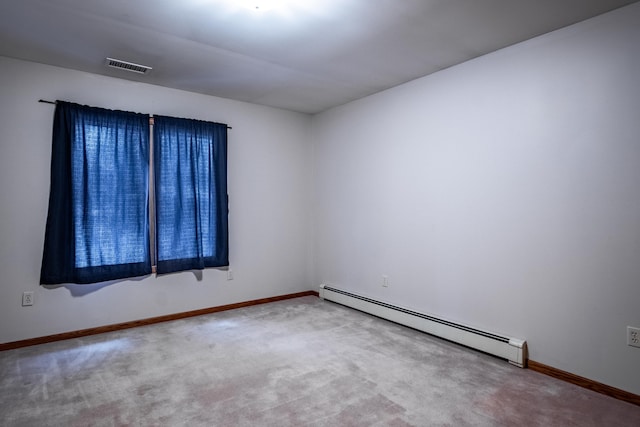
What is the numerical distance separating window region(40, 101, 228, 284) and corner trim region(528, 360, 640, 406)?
127 inches

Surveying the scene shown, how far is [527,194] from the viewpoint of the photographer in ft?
9.03

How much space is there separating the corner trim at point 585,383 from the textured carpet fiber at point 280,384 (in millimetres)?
61

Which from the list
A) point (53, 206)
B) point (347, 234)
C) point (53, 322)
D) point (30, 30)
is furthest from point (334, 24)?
point (53, 322)

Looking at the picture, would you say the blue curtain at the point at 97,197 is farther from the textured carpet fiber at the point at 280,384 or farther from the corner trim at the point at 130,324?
the textured carpet fiber at the point at 280,384

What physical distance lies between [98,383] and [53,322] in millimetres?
1208

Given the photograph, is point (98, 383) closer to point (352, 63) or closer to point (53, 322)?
point (53, 322)

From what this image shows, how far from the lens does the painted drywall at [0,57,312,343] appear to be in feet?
10.1

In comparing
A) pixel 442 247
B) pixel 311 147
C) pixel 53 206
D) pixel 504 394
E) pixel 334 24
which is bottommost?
pixel 504 394

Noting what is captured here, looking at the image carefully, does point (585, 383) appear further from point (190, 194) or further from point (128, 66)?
point (128, 66)

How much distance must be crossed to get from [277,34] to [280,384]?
8.24ft

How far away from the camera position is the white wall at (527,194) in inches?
91.0

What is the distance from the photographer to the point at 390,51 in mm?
2928

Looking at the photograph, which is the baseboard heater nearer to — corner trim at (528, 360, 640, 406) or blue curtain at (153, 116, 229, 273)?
corner trim at (528, 360, 640, 406)

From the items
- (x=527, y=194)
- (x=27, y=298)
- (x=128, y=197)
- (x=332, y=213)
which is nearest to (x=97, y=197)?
(x=128, y=197)
